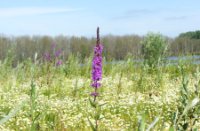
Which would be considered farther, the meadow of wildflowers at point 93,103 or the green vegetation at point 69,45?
the green vegetation at point 69,45

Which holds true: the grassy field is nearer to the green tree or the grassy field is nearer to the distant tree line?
the green tree

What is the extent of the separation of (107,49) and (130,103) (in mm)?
28969

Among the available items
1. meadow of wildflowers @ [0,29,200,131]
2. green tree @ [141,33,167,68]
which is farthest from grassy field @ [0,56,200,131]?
green tree @ [141,33,167,68]

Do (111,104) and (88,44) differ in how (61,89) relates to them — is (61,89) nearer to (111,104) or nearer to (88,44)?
(111,104)

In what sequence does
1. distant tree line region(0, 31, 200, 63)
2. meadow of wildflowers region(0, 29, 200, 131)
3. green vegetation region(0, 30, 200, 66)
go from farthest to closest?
distant tree line region(0, 31, 200, 63) → green vegetation region(0, 30, 200, 66) → meadow of wildflowers region(0, 29, 200, 131)

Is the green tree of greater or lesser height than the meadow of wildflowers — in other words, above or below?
above

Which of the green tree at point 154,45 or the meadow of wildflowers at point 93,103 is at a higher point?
the green tree at point 154,45

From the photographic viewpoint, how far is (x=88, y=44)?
3725 centimetres

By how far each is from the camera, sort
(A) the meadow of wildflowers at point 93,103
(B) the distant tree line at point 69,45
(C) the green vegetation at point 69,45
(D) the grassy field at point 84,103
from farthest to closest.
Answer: (B) the distant tree line at point 69,45 → (C) the green vegetation at point 69,45 → (D) the grassy field at point 84,103 → (A) the meadow of wildflowers at point 93,103

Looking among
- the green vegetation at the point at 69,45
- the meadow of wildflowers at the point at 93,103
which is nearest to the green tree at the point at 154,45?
the meadow of wildflowers at the point at 93,103

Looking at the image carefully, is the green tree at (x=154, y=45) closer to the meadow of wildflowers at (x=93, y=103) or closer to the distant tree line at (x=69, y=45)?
the meadow of wildflowers at (x=93, y=103)

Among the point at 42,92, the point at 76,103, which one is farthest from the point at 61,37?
the point at 76,103

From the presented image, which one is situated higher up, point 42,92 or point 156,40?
point 156,40

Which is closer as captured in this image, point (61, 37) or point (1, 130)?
point (1, 130)
